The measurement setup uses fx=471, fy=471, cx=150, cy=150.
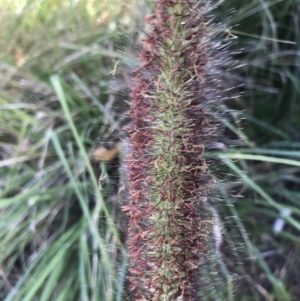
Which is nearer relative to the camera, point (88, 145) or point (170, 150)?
point (170, 150)

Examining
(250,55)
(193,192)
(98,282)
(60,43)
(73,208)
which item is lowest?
(98,282)

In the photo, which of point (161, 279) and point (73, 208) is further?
point (73, 208)

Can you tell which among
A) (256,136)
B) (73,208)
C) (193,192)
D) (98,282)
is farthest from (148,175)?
(256,136)

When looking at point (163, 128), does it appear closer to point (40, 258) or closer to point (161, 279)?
point (161, 279)

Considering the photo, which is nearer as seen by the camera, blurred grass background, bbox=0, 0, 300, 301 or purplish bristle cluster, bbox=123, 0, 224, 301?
purplish bristle cluster, bbox=123, 0, 224, 301
